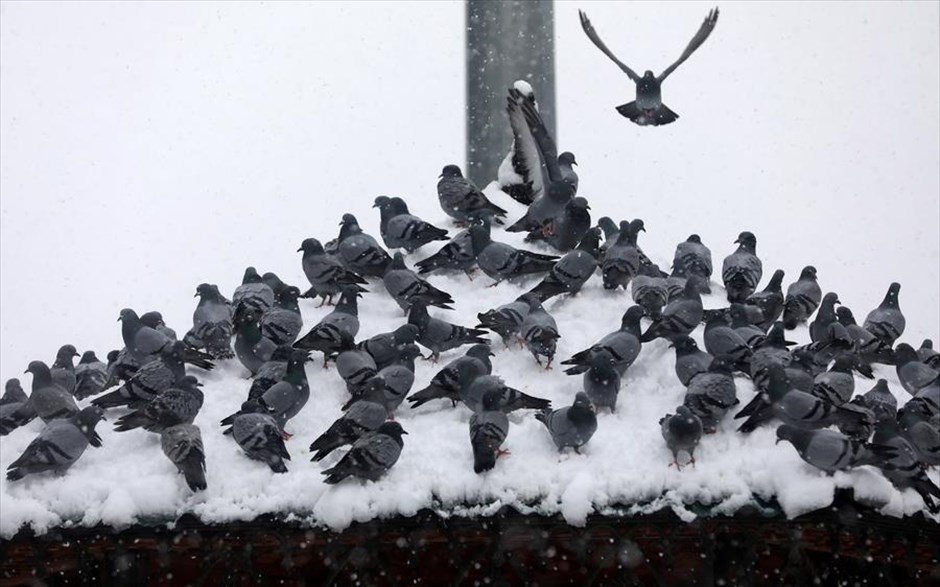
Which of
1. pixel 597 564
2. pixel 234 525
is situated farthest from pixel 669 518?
pixel 234 525

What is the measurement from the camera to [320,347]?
962cm

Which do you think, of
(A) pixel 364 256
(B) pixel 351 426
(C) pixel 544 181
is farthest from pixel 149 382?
(C) pixel 544 181

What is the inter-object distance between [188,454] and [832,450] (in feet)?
12.4

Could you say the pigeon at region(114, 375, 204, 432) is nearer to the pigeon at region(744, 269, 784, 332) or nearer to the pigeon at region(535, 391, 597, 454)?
the pigeon at region(535, 391, 597, 454)

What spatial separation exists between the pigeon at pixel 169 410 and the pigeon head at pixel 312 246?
198cm

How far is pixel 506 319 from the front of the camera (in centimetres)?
971

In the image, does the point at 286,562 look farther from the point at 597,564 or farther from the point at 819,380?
the point at 819,380

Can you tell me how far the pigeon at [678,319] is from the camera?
957 cm

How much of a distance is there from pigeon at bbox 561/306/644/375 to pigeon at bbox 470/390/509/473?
973 mm

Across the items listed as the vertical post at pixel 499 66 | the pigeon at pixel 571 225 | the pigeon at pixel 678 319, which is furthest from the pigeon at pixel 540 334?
the vertical post at pixel 499 66

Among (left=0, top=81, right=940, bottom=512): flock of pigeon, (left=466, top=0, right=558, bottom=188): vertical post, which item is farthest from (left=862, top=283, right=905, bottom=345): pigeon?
(left=466, top=0, right=558, bottom=188): vertical post

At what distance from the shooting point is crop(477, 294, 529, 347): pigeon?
9.72 m

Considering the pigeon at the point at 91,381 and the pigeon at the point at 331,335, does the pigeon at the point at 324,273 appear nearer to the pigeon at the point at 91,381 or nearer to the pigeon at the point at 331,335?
the pigeon at the point at 331,335

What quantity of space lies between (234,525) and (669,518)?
99.6 inches
